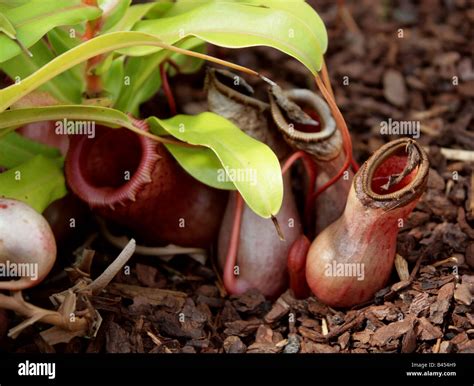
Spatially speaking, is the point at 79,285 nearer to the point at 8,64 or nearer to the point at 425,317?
the point at 8,64

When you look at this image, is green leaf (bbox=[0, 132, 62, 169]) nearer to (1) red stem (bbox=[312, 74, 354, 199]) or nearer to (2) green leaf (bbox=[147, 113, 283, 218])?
(2) green leaf (bbox=[147, 113, 283, 218])

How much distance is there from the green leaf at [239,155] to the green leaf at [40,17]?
351 millimetres

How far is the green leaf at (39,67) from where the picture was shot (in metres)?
2.18

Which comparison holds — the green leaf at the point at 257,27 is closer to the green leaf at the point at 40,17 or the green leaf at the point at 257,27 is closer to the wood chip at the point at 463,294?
the green leaf at the point at 40,17

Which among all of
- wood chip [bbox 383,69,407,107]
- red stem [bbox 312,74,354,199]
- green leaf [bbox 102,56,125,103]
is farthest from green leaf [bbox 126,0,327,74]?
wood chip [bbox 383,69,407,107]

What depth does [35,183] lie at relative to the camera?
6.95 ft

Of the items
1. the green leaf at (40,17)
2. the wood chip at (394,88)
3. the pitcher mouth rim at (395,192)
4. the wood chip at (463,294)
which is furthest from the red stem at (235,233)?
the wood chip at (394,88)

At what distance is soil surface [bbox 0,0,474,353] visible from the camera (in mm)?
1970

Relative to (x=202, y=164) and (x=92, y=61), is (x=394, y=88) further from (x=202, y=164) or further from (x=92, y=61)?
(x=92, y=61)

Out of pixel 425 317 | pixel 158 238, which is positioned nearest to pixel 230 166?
pixel 158 238

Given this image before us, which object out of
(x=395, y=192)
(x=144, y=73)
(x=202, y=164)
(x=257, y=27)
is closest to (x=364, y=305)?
(x=395, y=192)

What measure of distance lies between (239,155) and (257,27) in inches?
13.5

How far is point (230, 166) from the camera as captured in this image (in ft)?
6.47

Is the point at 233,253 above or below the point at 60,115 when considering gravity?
below
